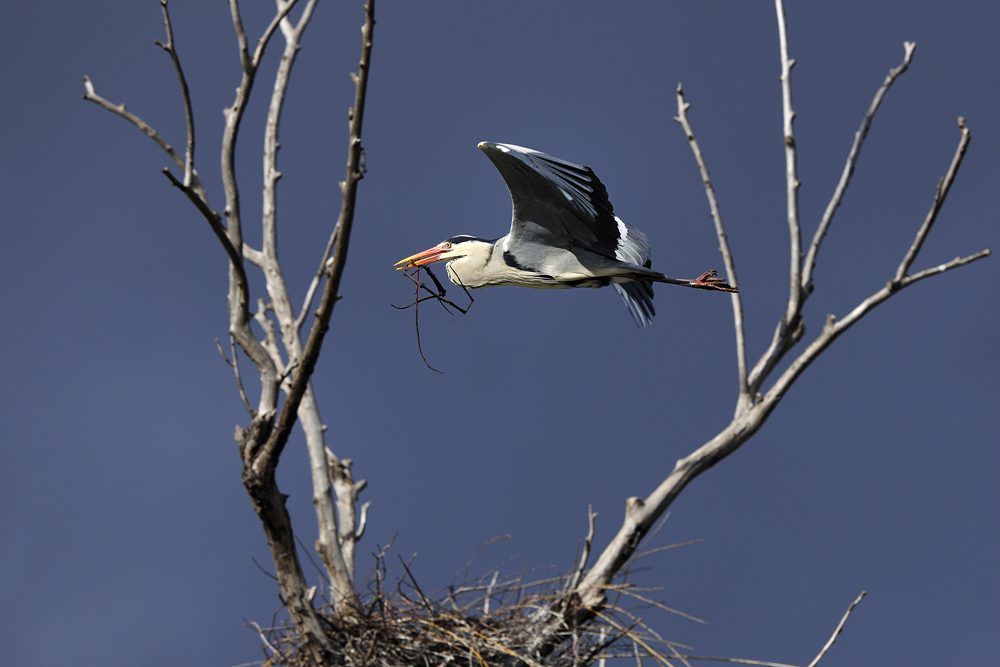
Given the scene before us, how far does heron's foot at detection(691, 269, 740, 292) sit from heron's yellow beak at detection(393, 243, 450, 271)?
840mm

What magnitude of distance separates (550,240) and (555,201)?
14 centimetres

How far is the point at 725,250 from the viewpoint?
4.23 meters

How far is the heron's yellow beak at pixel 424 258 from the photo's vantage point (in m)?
3.06

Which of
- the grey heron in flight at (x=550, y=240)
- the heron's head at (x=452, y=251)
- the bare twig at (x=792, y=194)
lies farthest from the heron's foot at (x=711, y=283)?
the bare twig at (x=792, y=194)

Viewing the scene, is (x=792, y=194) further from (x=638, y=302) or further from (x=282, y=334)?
(x=282, y=334)

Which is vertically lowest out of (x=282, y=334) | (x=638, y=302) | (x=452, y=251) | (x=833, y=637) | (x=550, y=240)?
(x=833, y=637)

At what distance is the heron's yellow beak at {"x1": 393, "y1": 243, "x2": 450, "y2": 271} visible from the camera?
3057mm

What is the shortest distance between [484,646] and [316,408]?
153 centimetres

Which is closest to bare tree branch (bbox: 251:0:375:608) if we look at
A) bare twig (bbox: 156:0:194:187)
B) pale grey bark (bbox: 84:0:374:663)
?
pale grey bark (bbox: 84:0:374:663)

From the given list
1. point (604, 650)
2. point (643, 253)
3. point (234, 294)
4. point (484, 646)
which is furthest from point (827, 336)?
point (234, 294)

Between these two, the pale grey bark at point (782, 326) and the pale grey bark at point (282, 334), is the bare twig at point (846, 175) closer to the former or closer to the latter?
the pale grey bark at point (782, 326)

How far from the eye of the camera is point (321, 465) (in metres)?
4.22

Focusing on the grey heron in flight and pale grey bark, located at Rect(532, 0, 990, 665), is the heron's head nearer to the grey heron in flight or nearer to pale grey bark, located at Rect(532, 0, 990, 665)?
the grey heron in flight

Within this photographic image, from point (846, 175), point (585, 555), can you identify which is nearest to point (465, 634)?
point (585, 555)
